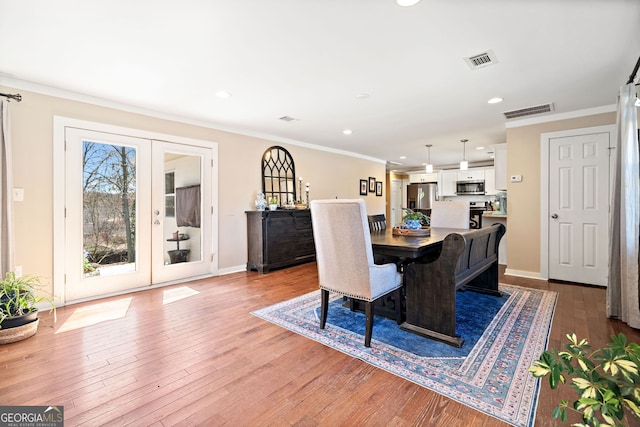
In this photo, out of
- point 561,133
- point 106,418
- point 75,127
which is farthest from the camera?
point 561,133

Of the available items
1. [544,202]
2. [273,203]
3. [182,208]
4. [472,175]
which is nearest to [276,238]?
[273,203]

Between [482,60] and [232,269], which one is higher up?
[482,60]

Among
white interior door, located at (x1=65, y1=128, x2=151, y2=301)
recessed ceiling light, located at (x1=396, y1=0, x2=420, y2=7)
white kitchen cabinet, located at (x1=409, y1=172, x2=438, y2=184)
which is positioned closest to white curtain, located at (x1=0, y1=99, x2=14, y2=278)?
white interior door, located at (x1=65, y1=128, x2=151, y2=301)

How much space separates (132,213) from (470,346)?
3928 millimetres

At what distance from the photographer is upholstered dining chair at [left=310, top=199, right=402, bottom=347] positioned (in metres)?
2.14

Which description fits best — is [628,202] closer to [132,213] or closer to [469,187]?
[132,213]

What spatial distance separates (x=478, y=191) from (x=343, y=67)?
6535 millimetres

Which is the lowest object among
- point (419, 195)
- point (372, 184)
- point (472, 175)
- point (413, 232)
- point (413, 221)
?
point (413, 232)

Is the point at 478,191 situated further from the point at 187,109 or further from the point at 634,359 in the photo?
the point at 634,359

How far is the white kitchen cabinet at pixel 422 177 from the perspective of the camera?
8.94m

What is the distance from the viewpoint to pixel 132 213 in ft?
12.0

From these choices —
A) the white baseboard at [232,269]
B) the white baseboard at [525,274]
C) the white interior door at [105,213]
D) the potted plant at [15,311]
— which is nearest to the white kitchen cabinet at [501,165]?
the white baseboard at [525,274]

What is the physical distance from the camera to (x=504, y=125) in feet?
14.7

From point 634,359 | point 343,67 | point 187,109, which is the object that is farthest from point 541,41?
point 187,109
